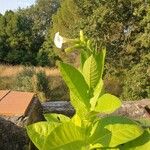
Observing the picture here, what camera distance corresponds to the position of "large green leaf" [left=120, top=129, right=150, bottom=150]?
0.78m

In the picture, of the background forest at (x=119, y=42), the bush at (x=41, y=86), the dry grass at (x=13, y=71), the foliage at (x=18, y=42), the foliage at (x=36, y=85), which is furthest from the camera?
the foliage at (x=18, y=42)

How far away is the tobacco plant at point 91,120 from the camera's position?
0.76 m

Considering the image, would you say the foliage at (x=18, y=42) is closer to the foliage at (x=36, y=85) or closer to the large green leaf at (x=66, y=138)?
the foliage at (x=36, y=85)

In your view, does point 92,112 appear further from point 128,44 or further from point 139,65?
point 128,44

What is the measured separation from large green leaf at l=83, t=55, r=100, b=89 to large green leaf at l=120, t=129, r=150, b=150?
0.33 ft

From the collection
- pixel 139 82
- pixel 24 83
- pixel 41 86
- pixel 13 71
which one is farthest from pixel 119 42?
pixel 13 71

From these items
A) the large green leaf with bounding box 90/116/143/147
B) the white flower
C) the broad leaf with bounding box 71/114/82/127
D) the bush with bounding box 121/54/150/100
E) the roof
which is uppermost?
the white flower

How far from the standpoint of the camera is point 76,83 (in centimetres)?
79

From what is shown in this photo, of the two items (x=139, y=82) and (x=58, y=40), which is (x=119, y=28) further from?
(x=58, y=40)

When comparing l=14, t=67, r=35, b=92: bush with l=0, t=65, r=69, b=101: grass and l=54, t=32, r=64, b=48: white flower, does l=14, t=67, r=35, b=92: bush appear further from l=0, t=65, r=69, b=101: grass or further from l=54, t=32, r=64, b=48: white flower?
l=54, t=32, r=64, b=48: white flower

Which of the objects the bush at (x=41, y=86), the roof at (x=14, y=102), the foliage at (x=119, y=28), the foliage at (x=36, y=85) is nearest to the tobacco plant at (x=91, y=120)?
the roof at (x=14, y=102)

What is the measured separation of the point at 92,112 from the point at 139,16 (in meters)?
17.3

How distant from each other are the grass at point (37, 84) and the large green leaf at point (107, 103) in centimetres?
1575

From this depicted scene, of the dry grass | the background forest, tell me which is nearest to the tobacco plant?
the background forest
